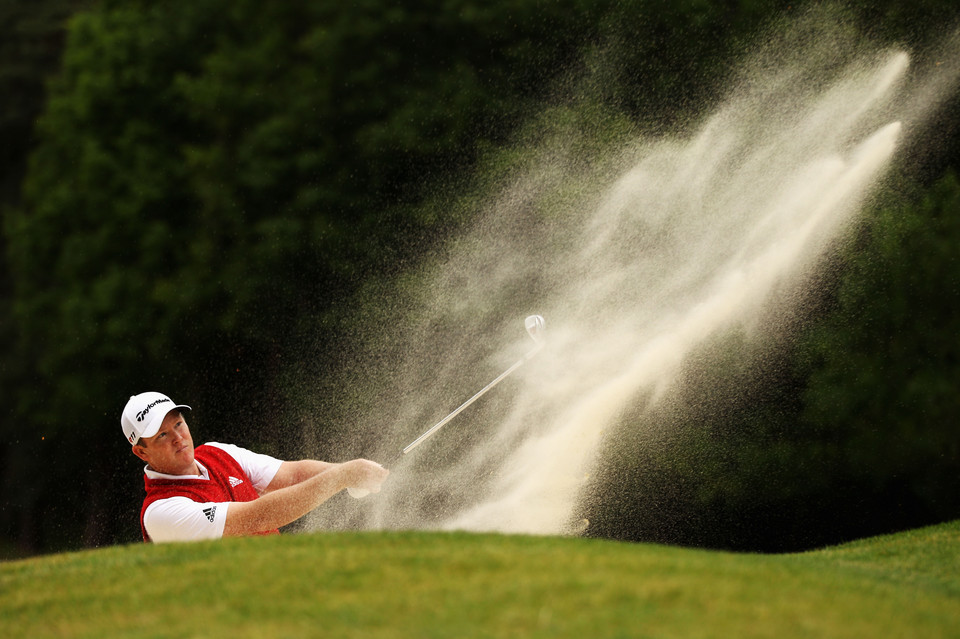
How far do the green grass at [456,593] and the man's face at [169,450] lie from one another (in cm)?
91

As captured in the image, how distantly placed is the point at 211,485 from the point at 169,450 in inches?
13.5

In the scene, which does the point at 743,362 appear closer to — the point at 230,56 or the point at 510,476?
the point at 510,476

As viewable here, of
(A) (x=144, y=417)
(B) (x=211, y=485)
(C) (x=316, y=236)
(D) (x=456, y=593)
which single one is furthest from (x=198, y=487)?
(C) (x=316, y=236)

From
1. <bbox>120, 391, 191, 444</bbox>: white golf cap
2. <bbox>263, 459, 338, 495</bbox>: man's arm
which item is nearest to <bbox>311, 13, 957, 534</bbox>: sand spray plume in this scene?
<bbox>263, 459, 338, 495</bbox>: man's arm

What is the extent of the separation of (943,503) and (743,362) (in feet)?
8.40

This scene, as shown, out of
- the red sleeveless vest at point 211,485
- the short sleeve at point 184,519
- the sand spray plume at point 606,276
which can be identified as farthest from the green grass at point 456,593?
the sand spray plume at point 606,276

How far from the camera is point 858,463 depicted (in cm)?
1009

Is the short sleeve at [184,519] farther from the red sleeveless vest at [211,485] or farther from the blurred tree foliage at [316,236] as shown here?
the blurred tree foliage at [316,236]

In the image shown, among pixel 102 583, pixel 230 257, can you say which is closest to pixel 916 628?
pixel 102 583

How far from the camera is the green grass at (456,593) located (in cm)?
318

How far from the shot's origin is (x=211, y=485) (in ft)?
18.6

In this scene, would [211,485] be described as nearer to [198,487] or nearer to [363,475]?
[198,487]

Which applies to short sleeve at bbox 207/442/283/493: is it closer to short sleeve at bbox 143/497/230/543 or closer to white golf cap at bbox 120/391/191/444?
white golf cap at bbox 120/391/191/444

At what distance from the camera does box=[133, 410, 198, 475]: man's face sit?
18.1 ft
